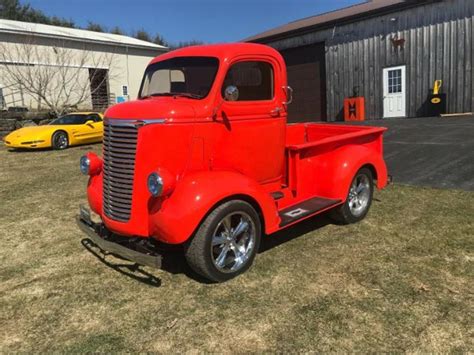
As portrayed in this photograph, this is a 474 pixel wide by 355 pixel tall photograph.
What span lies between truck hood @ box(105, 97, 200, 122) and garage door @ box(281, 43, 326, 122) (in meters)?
16.8

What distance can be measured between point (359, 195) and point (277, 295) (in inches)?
99.9

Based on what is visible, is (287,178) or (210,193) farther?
(287,178)

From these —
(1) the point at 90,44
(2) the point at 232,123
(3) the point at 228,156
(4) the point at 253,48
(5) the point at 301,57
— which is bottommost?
(3) the point at 228,156

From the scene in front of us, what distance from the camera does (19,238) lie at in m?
5.52

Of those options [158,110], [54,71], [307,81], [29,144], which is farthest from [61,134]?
Result: [54,71]

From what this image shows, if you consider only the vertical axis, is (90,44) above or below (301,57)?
above

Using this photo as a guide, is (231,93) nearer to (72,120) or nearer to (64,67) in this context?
(72,120)

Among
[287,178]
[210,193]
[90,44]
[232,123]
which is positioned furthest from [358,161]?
[90,44]

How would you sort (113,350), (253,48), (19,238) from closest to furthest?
(113,350) < (253,48) < (19,238)

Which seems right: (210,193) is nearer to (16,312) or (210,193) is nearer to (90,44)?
(16,312)

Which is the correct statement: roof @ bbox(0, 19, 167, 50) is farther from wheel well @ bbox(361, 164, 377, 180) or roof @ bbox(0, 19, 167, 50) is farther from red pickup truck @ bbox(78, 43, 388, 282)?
wheel well @ bbox(361, 164, 377, 180)

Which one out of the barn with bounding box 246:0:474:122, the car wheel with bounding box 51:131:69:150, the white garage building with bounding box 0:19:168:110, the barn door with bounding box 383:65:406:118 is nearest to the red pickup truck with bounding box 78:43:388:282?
the car wheel with bounding box 51:131:69:150

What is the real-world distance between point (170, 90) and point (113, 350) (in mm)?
2717

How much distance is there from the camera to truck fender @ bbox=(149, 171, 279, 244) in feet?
12.0
